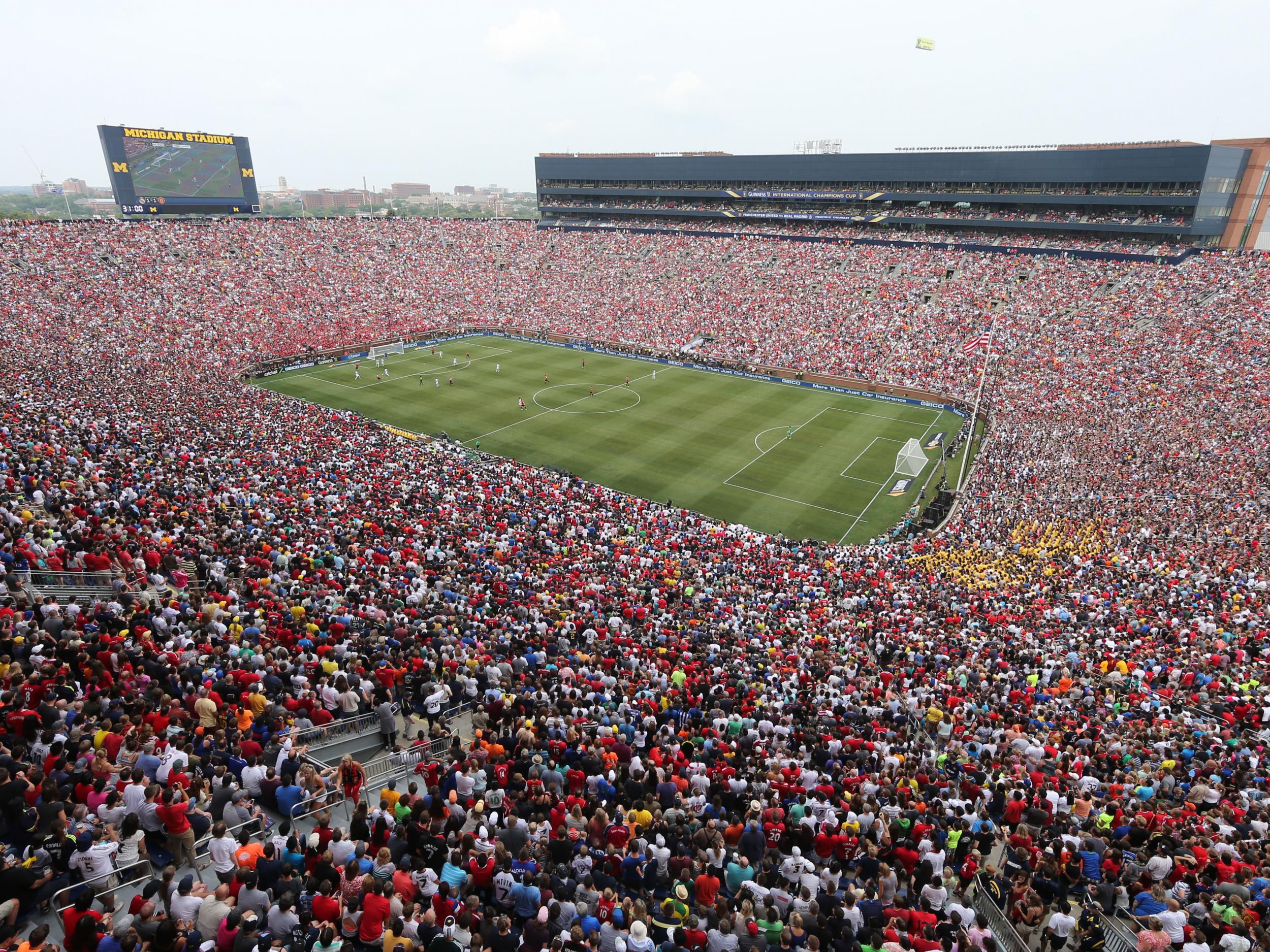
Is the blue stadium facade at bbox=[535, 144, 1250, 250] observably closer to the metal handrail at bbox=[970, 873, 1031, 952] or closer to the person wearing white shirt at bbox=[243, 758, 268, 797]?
the metal handrail at bbox=[970, 873, 1031, 952]

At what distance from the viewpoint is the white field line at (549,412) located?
44.3 m

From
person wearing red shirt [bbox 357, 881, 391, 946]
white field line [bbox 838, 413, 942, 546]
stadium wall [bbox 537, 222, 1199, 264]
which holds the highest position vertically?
stadium wall [bbox 537, 222, 1199, 264]

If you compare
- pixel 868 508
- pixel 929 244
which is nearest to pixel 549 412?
pixel 868 508

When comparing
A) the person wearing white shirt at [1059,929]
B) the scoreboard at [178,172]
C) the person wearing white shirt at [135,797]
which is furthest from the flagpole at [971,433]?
the scoreboard at [178,172]

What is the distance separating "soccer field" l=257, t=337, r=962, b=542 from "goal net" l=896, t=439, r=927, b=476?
2.12 feet

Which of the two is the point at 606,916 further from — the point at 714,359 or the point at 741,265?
the point at 741,265

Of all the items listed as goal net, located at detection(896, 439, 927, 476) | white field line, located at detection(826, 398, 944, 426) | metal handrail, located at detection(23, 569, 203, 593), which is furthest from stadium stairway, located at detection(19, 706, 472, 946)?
white field line, located at detection(826, 398, 944, 426)

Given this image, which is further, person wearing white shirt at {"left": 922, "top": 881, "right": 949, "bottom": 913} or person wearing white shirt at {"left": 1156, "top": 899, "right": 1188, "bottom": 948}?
person wearing white shirt at {"left": 922, "top": 881, "right": 949, "bottom": 913}

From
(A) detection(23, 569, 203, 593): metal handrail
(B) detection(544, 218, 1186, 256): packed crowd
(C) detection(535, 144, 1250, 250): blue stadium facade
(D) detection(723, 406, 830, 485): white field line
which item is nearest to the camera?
(A) detection(23, 569, 203, 593): metal handrail

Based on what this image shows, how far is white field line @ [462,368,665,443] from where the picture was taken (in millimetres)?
44344

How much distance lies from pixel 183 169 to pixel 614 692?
77.6 meters

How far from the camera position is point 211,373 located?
44.5 m

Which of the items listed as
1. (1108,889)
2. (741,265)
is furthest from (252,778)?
(741,265)

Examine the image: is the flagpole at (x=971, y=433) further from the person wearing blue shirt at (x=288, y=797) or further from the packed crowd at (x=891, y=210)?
the person wearing blue shirt at (x=288, y=797)
